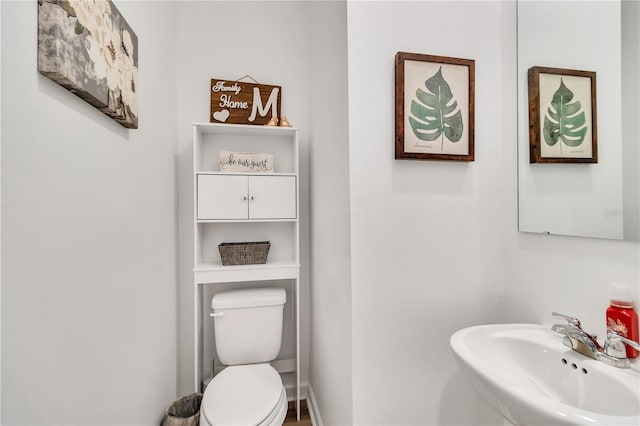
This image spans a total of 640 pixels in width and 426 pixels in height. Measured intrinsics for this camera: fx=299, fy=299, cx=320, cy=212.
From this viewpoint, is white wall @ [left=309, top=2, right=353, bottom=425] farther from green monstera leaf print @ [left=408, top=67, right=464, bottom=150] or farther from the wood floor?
green monstera leaf print @ [left=408, top=67, right=464, bottom=150]

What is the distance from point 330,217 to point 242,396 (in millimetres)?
843

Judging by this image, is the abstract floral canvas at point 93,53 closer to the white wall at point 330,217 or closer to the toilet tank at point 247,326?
the white wall at point 330,217

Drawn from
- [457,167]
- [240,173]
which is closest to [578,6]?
[457,167]

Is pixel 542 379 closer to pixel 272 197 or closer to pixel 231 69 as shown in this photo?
pixel 272 197

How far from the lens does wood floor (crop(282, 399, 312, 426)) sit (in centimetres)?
168

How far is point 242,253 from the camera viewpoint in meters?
1.63

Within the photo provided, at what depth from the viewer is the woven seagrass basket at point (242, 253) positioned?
162 centimetres

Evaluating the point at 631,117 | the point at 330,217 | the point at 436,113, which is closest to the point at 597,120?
the point at 631,117

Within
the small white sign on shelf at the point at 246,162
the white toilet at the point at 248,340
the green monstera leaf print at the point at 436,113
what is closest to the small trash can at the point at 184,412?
the white toilet at the point at 248,340

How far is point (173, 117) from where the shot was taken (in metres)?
1.67

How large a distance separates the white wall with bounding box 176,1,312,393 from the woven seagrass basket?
28cm

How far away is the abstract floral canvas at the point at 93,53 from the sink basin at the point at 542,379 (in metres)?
1.22

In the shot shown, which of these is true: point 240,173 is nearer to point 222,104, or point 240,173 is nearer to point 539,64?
point 222,104

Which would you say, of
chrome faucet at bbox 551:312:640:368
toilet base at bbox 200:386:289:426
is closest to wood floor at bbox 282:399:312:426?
toilet base at bbox 200:386:289:426
